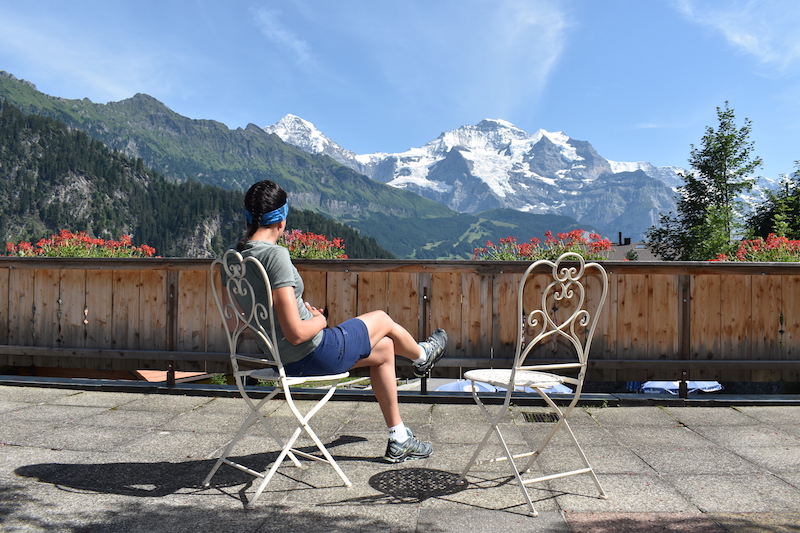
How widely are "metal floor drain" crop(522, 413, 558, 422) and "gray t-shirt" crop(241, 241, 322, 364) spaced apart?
2561 mm

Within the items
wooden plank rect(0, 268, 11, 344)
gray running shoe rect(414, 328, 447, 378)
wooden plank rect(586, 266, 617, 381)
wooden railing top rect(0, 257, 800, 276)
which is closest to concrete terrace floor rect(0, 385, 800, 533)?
gray running shoe rect(414, 328, 447, 378)

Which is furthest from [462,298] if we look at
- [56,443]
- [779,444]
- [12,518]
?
[12,518]

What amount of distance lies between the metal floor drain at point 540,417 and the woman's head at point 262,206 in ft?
9.76

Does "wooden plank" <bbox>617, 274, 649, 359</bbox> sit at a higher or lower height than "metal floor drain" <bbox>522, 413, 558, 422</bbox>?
higher

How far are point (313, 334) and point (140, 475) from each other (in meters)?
1.43

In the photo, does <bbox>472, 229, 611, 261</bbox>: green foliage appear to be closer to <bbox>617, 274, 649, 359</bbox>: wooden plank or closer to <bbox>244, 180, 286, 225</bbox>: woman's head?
<bbox>617, 274, 649, 359</bbox>: wooden plank

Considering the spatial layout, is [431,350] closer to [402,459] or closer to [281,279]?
[402,459]

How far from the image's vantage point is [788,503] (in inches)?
Answer: 123

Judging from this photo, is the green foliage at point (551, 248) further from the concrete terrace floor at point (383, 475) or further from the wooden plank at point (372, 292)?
the concrete terrace floor at point (383, 475)

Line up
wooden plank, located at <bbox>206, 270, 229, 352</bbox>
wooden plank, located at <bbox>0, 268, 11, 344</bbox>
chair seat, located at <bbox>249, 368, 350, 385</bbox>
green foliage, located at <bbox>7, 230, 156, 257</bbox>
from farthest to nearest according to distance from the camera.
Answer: green foliage, located at <bbox>7, 230, 156, 257</bbox> → wooden plank, located at <bbox>0, 268, 11, 344</bbox> → wooden plank, located at <bbox>206, 270, 229, 352</bbox> → chair seat, located at <bbox>249, 368, 350, 385</bbox>

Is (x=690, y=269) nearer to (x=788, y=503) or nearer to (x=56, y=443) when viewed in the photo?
(x=788, y=503)

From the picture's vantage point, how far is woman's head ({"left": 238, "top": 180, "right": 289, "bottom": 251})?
337cm

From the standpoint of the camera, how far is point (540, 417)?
5184 millimetres

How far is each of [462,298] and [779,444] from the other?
291cm
